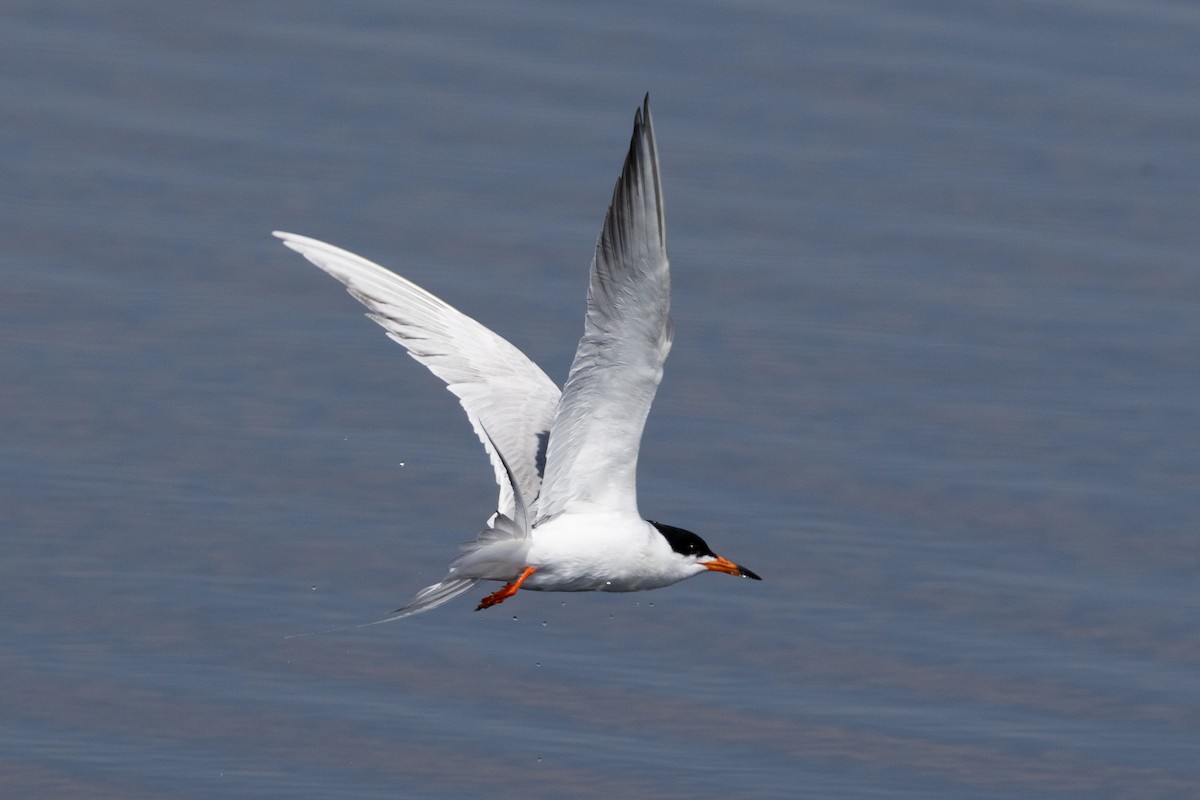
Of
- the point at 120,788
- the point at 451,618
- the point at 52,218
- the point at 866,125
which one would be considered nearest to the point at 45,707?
the point at 120,788

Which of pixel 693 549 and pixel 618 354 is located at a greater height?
pixel 618 354

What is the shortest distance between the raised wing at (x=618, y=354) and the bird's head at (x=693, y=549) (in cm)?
31

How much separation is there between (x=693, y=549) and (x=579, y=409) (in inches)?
36.5

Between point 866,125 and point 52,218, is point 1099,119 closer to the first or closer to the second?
point 866,125

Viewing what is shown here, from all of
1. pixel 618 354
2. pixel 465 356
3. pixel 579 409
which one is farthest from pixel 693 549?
pixel 465 356

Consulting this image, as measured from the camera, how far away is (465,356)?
1023 cm

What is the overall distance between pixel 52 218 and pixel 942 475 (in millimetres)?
5175

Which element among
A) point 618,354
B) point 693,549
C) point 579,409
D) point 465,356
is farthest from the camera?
point 465,356

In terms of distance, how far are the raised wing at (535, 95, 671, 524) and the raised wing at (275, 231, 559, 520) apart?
0.94m

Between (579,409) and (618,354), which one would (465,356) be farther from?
(618,354)

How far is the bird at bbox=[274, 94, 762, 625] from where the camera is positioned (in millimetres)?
7949

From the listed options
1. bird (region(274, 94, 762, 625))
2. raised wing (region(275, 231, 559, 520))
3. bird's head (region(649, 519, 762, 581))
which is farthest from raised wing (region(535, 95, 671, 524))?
raised wing (region(275, 231, 559, 520))

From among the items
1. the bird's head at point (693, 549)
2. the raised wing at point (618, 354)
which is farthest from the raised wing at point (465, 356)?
the raised wing at point (618, 354)

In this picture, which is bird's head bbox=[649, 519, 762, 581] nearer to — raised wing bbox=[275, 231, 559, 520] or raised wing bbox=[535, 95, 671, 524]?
raised wing bbox=[535, 95, 671, 524]
